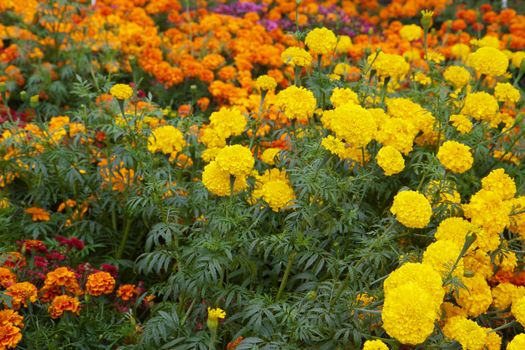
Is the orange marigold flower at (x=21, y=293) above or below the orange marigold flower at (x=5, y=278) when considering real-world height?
below

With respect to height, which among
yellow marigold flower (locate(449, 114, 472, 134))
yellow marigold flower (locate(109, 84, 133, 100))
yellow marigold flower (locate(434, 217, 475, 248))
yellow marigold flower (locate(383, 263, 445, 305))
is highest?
Answer: yellow marigold flower (locate(109, 84, 133, 100))

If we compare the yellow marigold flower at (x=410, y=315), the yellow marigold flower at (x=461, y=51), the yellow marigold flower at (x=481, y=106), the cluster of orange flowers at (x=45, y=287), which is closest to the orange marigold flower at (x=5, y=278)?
the cluster of orange flowers at (x=45, y=287)

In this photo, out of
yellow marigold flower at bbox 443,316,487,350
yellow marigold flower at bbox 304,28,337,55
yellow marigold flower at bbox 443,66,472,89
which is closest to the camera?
yellow marigold flower at bbox 443,316,487,350

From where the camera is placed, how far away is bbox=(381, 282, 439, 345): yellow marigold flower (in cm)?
190

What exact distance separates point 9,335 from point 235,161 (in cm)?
108

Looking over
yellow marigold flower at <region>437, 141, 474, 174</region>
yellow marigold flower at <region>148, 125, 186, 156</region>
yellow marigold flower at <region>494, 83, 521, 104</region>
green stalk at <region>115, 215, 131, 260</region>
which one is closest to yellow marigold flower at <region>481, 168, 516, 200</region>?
yellow marigold flower at <region>437, 141, 474, 174</region>

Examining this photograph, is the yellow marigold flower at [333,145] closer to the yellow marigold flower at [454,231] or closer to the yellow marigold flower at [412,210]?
the yellow marigold flower at [412,210]

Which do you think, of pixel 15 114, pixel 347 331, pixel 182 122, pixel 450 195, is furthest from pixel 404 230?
pixel 15 114

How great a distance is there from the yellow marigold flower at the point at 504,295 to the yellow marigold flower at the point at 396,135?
667 mm

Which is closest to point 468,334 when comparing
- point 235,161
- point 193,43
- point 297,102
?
point 235,161

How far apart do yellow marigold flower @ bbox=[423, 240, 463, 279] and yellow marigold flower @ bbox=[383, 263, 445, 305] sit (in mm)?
99

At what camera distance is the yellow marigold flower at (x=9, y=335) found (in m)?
2.39

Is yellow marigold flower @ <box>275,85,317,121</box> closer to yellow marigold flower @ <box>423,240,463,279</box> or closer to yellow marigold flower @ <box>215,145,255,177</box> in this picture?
yellow marigold flower @ <box>215,145,255,177</box>

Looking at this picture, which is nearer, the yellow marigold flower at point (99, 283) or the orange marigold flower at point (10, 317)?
the orange marigold flower at point (10, 317)
